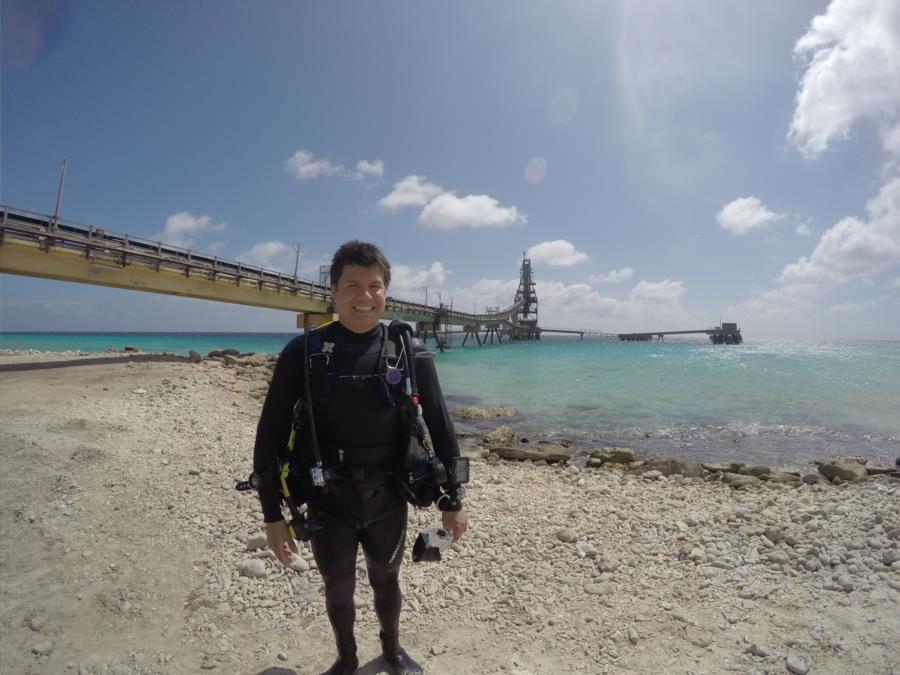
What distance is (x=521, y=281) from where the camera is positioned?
10425 cm

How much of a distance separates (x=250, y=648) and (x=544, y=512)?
159 inches

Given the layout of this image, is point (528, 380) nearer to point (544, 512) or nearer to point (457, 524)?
point (544, 512)

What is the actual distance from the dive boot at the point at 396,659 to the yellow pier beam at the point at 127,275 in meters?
19.0

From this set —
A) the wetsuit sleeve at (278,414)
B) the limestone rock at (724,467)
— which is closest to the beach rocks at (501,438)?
the limestone rock at (724,467)

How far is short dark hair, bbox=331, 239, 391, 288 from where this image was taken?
8.50 ft

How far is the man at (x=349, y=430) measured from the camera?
2488 mm

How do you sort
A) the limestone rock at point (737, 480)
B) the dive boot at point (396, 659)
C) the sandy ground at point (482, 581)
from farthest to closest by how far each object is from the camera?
the limestone rock at point (737, 480)
the sandy ground at point (482, 581)
the dive boot at point (396, 659)

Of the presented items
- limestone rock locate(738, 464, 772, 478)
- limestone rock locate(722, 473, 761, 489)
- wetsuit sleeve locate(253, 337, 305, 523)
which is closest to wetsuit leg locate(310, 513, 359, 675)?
wetsuit sleeve locate(253, 337, 305, 523)

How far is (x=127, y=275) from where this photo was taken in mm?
17531

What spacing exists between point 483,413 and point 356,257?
14124 millimetres

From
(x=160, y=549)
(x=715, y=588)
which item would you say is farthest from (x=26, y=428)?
(x=715, y=588)

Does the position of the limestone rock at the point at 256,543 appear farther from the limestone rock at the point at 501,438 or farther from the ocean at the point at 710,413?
the ocean at the point at 710,413

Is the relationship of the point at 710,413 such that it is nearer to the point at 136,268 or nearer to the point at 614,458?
the point at 614,458

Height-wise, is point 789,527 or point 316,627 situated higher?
point 789,527
